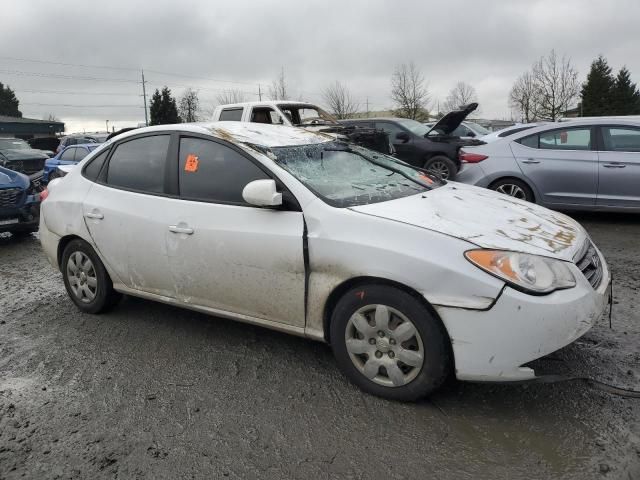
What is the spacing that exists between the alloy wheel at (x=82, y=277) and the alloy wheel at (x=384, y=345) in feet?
8.22

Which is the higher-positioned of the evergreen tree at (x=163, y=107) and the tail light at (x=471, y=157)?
the evergreen tree at (x=163, y=107)

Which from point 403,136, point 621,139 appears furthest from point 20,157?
point 621,139

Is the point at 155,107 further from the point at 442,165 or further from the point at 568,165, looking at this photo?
the point at 568,165

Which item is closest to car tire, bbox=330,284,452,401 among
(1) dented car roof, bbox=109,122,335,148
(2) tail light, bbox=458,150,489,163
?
(1) dented car roof, bbox=109,122,335,148

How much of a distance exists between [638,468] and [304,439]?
5.06ft

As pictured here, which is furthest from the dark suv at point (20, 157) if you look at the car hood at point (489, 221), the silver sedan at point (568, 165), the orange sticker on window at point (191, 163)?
the car hood at point (489, 221)

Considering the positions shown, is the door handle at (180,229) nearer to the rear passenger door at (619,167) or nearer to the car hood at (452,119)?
the rear passenger door at (619,167)

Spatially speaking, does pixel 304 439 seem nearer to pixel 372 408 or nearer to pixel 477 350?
pixel 372 408

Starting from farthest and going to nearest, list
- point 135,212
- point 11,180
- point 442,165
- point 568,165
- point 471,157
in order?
point 442,165
point 11,180
point 471,157
point 568,165
point 135,212

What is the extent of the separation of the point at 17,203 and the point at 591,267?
8.17 meters

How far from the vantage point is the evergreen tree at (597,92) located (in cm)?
5319

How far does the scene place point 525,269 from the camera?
2725 mm


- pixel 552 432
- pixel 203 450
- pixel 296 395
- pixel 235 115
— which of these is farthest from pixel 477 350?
pixel 235 115

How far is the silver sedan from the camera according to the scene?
23.8 feet
